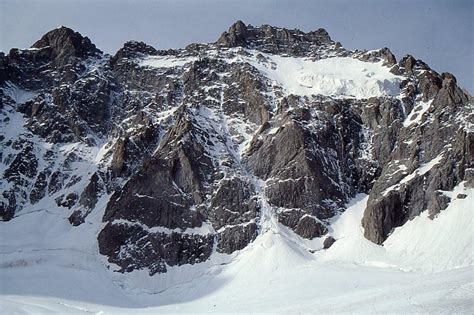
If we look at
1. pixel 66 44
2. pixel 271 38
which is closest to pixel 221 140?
pixel 271 38

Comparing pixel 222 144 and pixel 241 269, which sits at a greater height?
pixel 222 144

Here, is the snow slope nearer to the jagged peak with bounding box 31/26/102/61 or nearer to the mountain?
the mountain

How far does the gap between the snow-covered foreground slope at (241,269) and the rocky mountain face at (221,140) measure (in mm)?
3256

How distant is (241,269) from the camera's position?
3625 inches

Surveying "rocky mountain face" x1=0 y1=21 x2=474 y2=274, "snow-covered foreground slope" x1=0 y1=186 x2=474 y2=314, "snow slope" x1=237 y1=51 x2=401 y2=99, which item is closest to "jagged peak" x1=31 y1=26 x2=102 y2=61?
"rocky mountain face" x1=0 y1=21 x2=474 y2=274

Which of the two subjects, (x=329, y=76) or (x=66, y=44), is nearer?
(x=329, y=76)

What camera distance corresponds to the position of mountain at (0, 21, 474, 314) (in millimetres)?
100875

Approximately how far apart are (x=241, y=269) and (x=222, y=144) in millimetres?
36877

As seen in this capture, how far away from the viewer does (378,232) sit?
95.8 meters

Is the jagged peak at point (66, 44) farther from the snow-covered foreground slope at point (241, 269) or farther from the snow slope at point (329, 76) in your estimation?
the snow-covered foreground slope at point (241, 269)

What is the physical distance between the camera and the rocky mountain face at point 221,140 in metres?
102

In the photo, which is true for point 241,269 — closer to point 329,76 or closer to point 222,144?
point 222,144

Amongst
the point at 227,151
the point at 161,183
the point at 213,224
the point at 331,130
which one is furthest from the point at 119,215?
the point at 331,130

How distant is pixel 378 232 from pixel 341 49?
262ft
